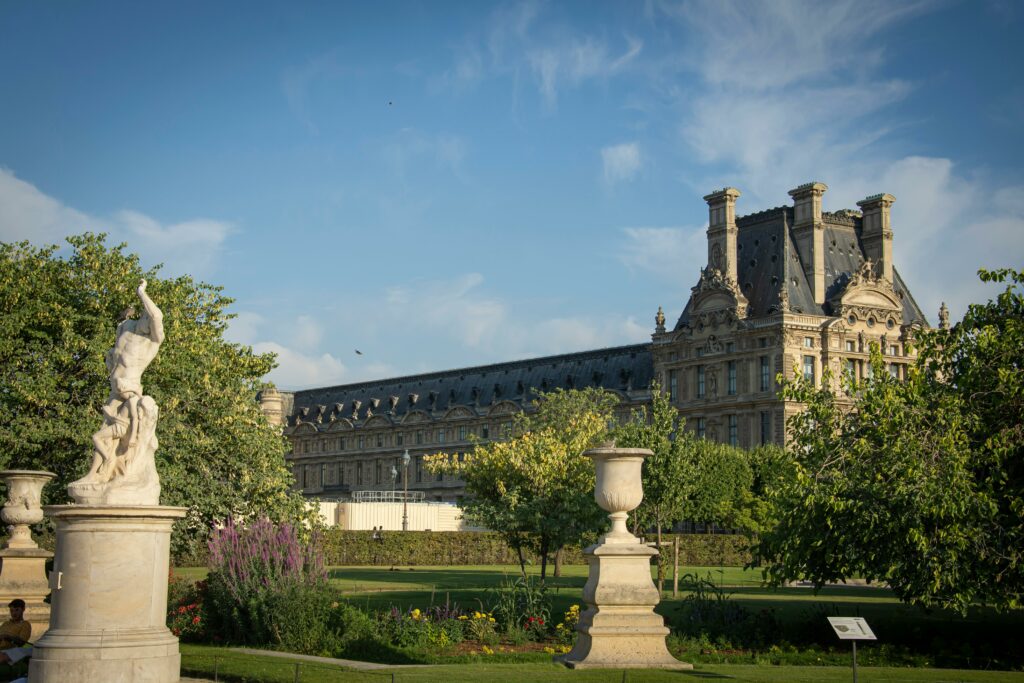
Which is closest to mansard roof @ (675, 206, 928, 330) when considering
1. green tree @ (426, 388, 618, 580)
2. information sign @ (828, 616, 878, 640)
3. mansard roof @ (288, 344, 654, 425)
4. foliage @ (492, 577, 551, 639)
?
mansard roof @ (288, 344, 654, 425)

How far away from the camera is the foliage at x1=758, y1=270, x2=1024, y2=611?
23125 millimetres

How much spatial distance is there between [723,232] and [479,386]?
39.1 metres

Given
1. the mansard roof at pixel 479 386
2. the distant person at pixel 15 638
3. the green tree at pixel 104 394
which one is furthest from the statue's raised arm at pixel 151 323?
the mansard roof at pixel 479 386

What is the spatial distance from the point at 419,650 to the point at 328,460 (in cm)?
11922

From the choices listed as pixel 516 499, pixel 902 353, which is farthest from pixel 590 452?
pixel 902 353

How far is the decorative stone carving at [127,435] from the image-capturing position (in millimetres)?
15922

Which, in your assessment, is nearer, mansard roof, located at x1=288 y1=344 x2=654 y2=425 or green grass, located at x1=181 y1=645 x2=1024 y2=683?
green grass, located at x1=181 y1=645 x2=1024 y2=683

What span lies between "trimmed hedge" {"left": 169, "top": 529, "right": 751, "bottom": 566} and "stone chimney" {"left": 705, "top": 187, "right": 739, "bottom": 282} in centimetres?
3408

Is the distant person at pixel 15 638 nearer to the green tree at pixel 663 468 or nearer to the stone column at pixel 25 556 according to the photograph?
the stone column at pixel 25 556

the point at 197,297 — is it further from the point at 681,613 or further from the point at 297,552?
the point at 681,613

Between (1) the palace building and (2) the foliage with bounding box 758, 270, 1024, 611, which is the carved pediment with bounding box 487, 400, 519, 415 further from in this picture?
(2) the foliage with bounding box 758, 270, 1024, 611

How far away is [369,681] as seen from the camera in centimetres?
1733

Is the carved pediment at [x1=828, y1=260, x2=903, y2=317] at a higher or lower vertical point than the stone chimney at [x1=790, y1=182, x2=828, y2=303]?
lower

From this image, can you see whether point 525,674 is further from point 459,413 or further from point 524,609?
point 459,413
